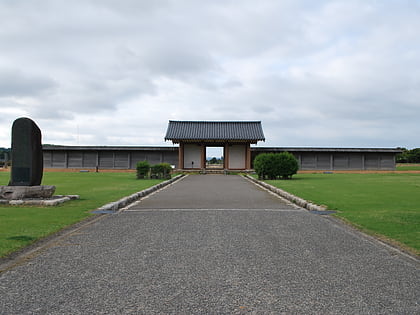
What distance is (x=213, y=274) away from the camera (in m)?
4.35

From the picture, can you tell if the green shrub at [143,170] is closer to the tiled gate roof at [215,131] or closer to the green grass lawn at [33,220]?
the tiled gate roof at [215,131]

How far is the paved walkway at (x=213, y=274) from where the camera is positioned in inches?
136

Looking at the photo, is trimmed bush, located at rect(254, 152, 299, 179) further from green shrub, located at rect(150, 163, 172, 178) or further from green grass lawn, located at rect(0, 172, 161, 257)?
green grass lawn, located at rect(0, 172, 161, 257)

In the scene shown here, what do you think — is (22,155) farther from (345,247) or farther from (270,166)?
(270,166)

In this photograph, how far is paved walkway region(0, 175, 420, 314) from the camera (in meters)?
3.45

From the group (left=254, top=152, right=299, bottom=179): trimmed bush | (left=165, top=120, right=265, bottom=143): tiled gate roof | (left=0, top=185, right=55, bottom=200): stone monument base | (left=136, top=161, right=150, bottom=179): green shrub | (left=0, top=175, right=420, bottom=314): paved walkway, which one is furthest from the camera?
(left=165, top=120, right=265, bottom=143): tiled gate roof

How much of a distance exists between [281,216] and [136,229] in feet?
11.8

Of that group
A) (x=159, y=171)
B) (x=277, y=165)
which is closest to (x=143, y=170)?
(x=159, y=171)

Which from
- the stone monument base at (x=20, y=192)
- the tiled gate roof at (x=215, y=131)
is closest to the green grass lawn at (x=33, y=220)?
the stone monument base at (x=20, y=192)

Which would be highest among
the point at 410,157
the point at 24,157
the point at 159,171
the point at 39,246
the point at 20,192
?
the point at 410,157

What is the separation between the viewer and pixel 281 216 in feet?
30.0

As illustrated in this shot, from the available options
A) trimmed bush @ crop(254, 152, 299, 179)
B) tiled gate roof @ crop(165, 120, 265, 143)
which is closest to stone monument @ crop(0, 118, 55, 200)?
trimmed bush @ crop(254, 152, 299, 179)

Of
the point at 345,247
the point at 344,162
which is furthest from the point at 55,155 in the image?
the point at 345,247

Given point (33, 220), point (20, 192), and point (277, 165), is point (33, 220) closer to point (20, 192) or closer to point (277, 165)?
point (20, 192)
